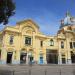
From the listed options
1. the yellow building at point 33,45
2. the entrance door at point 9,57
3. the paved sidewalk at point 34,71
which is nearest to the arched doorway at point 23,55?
the yellow building at point 33,45

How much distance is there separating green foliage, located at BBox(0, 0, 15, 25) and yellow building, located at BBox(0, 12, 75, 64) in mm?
28975

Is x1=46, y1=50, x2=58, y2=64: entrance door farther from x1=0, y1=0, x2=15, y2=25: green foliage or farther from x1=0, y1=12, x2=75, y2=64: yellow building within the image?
x1=0, y1=0, x2=15, y2=25: green foliage

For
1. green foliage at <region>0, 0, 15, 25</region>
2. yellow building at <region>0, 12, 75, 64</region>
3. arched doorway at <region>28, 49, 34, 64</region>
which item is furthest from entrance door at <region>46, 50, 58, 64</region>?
green foliage at <region>0, 0, 15, 25</region>

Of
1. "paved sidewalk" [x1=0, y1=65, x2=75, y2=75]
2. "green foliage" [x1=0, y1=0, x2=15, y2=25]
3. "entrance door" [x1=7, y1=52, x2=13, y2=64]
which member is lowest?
"paved sidewalk" [x1=0, y1=65, x2=75, y2=75]

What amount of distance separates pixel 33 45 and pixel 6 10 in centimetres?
3451

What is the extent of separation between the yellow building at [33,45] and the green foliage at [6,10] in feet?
95.1

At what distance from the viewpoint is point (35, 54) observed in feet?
169

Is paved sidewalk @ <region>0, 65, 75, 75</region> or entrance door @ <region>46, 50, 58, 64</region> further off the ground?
entrance door @ <region>46, 50, 58, 64</region>

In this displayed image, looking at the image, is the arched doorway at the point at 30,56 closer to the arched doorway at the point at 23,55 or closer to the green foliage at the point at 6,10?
the arched doorway at the point at 23,55

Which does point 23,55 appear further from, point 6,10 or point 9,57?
point 6,10

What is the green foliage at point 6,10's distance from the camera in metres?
16.8

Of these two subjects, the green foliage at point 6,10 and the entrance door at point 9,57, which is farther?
the entrance door at point 9,57

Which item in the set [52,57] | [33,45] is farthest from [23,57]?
[52,57]

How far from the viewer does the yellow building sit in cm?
4744
